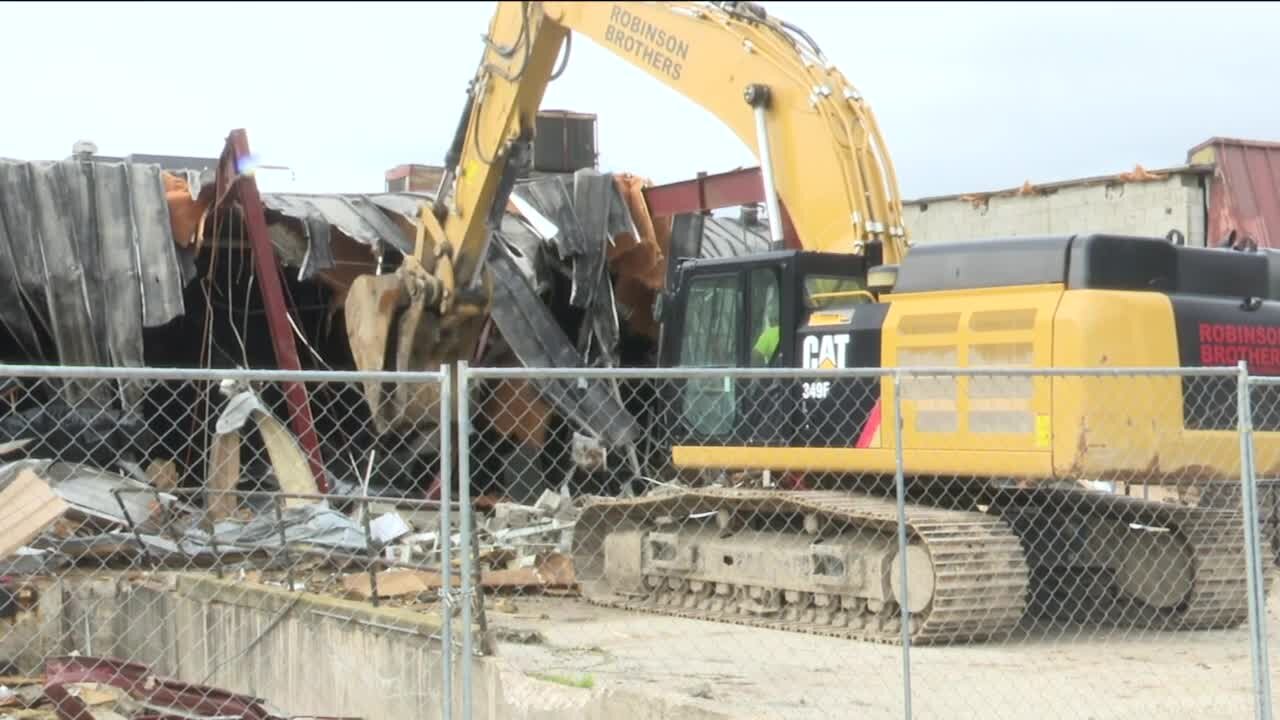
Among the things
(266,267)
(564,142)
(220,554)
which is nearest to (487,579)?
(220,554)

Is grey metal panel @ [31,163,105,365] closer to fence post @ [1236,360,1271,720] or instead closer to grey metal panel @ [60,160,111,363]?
grey metal panel @ [60,160,111,363]

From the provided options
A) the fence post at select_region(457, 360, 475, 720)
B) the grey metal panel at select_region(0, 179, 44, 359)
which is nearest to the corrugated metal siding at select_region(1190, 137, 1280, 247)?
the grey metal panel at select_region(0, 179, 44, 359)

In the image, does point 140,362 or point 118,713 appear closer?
point 118,713

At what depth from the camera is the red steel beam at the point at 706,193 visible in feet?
59.0

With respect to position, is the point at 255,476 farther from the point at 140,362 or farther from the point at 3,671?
the point at 3,671

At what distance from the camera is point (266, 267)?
54.4 feet

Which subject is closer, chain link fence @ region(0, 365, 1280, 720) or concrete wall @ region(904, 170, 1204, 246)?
chain link fence @ region(0, 365, 1280, 720)

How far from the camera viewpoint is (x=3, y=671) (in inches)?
471

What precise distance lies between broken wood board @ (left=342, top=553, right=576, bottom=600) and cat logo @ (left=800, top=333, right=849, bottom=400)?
299 centimetres

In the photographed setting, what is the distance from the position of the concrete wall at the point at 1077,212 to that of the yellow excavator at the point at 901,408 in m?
9.55

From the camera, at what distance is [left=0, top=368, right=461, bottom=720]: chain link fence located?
939cm

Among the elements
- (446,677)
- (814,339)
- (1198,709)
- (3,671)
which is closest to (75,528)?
(3,671)

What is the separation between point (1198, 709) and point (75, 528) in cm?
886

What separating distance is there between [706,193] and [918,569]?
928 centimetres
